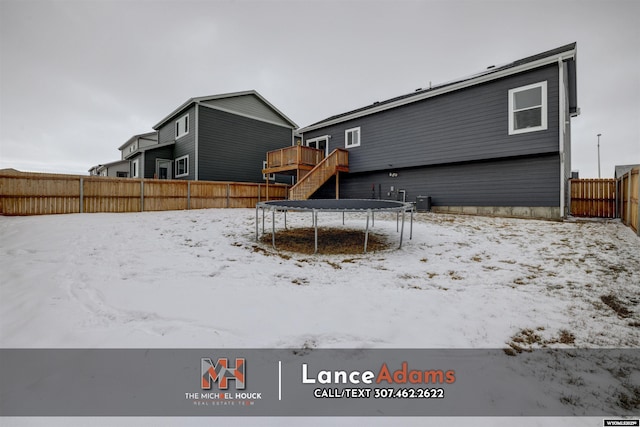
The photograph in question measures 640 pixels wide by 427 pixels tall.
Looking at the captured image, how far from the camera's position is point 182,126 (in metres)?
18.3

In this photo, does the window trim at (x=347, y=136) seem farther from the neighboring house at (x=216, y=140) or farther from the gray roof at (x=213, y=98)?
the gray roof at (x=213, y=98)

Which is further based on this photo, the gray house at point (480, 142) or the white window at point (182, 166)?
the white window at point (182, 166)

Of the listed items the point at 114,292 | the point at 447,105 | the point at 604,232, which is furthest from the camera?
the point at 447,105

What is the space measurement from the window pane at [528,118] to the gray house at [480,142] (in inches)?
1.3

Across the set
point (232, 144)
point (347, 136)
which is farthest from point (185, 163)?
point (347, 136)

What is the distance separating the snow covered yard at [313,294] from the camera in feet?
8.20

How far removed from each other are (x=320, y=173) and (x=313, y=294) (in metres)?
11.6

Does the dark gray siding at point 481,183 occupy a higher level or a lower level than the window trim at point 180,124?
lower

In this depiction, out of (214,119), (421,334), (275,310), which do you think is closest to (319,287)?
(275,310)

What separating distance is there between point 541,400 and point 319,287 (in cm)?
248

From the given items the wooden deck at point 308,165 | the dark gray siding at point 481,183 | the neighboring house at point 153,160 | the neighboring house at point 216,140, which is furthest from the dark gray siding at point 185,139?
Result: the dark gray siding at point 481,183
